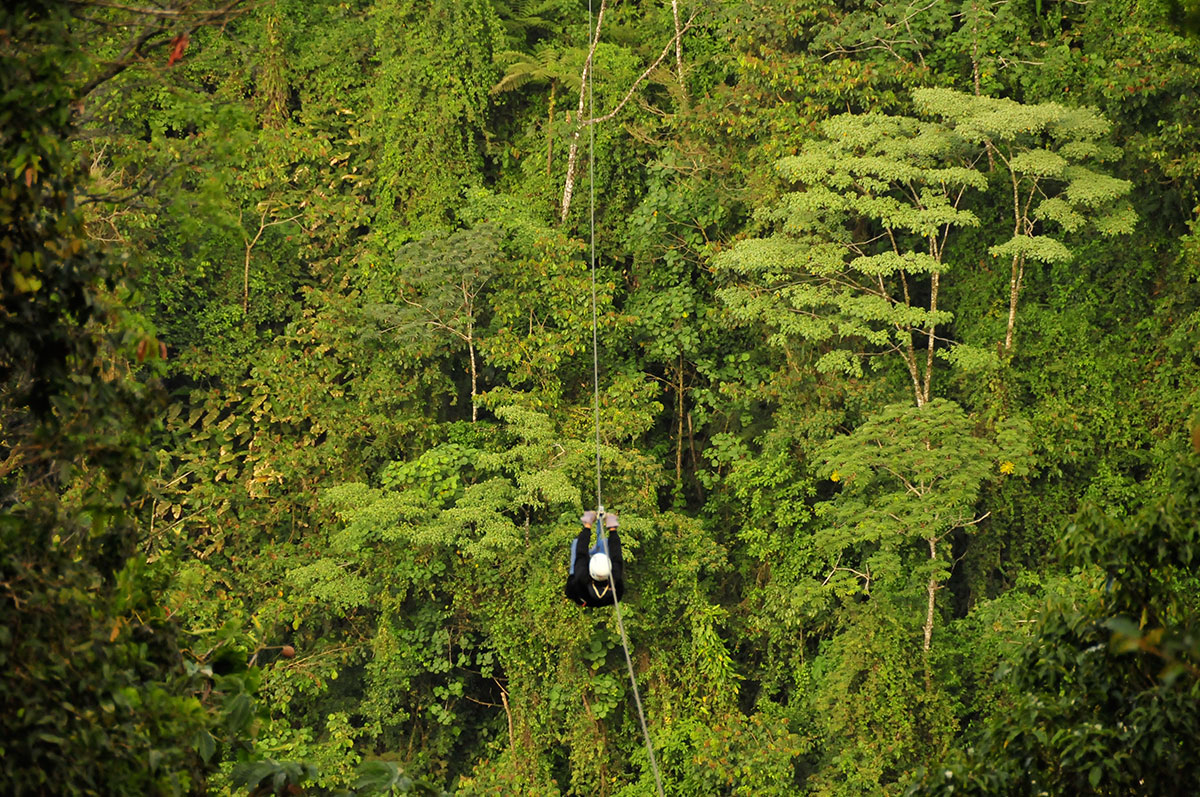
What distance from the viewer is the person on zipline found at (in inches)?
293

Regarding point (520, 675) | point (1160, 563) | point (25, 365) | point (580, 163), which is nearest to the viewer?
point (25, 365)

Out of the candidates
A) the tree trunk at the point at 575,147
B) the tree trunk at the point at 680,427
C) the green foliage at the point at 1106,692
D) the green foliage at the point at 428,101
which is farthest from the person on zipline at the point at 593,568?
the tree trunk at the point at 575,147

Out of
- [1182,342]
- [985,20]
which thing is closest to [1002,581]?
[1182,342]

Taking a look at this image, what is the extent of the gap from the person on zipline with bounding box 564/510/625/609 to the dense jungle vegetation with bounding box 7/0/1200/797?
3.68 meters

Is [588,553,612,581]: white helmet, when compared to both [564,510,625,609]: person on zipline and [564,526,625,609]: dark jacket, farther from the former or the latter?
[564,526,625,609]: dark jacket

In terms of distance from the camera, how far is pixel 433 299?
13156mm

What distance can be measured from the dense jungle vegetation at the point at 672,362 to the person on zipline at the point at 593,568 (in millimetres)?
3684

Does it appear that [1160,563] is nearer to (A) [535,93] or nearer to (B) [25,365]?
(B) [25,365]

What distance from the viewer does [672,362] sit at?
47.2ft

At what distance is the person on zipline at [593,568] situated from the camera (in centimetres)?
745

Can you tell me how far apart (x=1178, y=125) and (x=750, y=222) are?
3906 mm

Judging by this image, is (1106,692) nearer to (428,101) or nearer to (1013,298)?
(1013,298)

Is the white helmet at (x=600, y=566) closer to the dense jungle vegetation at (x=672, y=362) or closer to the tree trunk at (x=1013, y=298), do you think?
the dense jungle vegetation at (x=672, y=362)

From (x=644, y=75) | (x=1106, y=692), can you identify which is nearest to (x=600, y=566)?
(x=1106, y=692)
